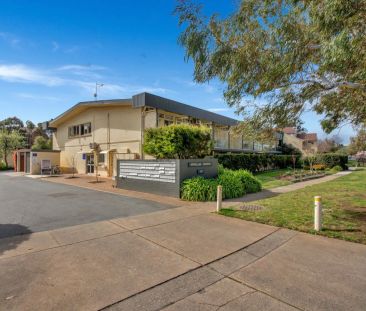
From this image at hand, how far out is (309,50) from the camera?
19.2 feet

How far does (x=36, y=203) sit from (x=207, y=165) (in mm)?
7096

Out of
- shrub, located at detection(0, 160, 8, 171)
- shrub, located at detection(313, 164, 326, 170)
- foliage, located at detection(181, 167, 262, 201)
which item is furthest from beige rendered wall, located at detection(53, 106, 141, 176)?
shrub, located at detection(313, 164, 326, 170)

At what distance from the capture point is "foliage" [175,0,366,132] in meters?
5.80

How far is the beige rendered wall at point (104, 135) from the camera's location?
17.5 m

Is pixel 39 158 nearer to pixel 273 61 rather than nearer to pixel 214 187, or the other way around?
pixel 214 187

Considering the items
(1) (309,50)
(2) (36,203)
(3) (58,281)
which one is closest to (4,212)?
(2) (36,203)

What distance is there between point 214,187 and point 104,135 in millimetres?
12649

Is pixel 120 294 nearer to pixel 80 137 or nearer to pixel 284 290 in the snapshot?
pixel 284 290

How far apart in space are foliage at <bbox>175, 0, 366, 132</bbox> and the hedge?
35.1 ft

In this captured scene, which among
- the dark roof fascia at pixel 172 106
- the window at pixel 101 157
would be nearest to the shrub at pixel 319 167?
the dark roof fascia at pixel 172 106

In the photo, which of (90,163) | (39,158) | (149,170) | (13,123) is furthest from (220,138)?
(13,123)

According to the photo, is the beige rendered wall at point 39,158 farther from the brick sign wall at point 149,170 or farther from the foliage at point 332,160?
the foliage at point 332,160

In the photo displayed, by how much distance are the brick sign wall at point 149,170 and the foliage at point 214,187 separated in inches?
33.9

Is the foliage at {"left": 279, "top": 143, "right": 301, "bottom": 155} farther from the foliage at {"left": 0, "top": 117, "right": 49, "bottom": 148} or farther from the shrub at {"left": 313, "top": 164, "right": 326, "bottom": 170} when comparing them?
the foliage at {"left": 0, "top": 117, "right": 49, "bottom": 148}
